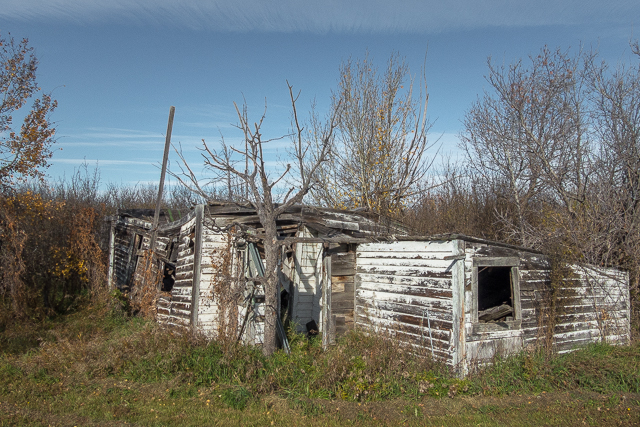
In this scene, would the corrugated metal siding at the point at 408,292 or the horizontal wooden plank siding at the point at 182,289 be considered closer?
the corrugated metal siding at the point at 408,292

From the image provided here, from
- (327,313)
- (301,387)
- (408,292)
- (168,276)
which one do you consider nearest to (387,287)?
(408,292)

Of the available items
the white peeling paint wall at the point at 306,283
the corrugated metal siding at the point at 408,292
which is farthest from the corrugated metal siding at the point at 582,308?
the white peeling paint wall at the point at 306,283

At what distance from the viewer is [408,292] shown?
25.4 feet

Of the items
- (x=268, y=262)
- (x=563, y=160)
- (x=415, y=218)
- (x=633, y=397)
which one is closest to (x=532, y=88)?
(x=563, y=160)

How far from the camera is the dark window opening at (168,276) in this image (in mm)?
10803

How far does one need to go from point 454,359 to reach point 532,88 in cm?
981

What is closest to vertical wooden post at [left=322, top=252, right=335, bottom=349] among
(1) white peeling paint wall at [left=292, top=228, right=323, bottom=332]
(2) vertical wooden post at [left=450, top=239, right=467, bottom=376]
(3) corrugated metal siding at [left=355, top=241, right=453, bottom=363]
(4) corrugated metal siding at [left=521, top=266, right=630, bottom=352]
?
(3) corrugated metal siding at [left=355, top=241, right=453, bottom=363]

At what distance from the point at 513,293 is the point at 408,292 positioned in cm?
181

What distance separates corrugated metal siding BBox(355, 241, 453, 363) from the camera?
714 cm

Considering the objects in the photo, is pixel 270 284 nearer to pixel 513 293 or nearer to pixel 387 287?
pixel 387 287

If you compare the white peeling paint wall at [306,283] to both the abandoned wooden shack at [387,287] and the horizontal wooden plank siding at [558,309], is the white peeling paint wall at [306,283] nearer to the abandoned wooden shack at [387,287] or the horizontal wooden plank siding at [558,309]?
the abandoned wooden shack at [387,287]

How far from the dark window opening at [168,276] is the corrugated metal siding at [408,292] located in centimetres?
483

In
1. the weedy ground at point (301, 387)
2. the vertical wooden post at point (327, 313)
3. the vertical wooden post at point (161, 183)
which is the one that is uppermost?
the vertical wooden post at point (161, 183)

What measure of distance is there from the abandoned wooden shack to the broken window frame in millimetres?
17
